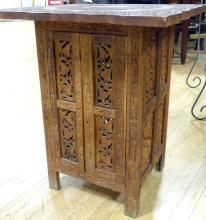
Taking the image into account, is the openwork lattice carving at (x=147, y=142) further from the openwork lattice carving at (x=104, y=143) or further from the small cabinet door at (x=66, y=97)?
the small cabinet door at (x=66, y=97)

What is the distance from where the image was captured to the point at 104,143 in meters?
1.32

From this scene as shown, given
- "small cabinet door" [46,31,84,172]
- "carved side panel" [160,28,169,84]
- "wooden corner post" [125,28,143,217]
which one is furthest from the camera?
"carved side panel" [160,28,169,84]

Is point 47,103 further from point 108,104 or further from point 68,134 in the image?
point 108,104

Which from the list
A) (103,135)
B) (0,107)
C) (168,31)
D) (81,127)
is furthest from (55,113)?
(0,107)

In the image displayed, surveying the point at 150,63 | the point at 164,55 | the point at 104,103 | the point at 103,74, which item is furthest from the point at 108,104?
the point at 164,55

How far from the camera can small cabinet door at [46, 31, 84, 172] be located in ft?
4.09

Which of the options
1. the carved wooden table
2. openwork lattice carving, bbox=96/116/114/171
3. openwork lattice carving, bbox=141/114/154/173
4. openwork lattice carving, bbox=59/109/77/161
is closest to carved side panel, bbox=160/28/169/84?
the carved wooden table

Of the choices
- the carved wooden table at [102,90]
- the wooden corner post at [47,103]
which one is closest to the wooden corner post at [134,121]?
the carved wooden table at [102,90]

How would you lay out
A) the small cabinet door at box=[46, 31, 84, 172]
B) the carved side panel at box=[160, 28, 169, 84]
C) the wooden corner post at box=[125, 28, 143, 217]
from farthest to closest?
the carved side panel at box=[160, 28, 169, 84] → the small cabinet door at box=[46, 31, 84, 172] → the wooden corner post at box=[125, 28, 143, 217]

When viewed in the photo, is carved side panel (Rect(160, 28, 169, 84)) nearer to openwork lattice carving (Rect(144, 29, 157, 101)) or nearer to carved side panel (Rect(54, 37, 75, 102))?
openwork lattice carving (Rect(144, 29, 157, 101))

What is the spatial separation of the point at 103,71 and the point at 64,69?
19 cm

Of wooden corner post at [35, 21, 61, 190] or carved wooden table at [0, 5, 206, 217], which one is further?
wooden corner post at [35, 21, 61, 190]

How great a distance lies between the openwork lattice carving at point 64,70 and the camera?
4.11 feet

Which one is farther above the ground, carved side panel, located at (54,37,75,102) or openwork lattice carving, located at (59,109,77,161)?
carved side panel, located at (54,37,75,102)
